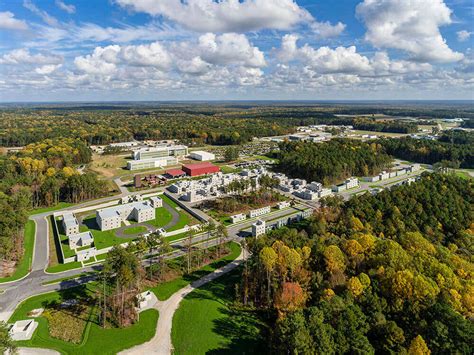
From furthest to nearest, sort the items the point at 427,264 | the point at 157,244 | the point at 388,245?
the point at 157,244, the point at 388,245, the point at 427,264

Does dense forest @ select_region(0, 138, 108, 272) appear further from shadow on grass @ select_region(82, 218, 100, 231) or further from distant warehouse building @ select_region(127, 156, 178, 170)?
distant warehouse building @ select_region(127, 156, 178, 170)

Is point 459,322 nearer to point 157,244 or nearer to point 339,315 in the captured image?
point 339,315

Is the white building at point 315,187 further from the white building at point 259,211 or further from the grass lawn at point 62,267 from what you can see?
the grass lawn at point 62,267

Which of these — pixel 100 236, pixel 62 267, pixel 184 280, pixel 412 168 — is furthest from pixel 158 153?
pixel 412 168

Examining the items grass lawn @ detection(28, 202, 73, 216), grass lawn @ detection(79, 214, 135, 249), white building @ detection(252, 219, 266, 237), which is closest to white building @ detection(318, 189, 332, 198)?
white building @ detection(252, 219, 266, 237)

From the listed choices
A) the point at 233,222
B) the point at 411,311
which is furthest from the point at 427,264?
the point at 233,222

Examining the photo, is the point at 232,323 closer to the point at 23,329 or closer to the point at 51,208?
the point at 23,329
